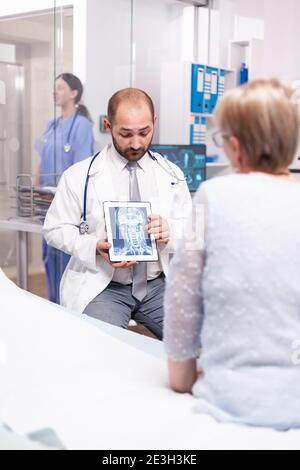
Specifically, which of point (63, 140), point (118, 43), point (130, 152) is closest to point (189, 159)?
point (63, 140)

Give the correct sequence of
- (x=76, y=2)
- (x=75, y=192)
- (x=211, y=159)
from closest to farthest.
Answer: (x=75, y=192) < (x=76, y=2) < (x=211, y=159)

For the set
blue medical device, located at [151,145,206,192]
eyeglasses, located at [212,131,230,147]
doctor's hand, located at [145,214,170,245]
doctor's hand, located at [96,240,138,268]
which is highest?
eyeglasses, located at [212,131,230,147]

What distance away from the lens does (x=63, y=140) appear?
3.81 meters

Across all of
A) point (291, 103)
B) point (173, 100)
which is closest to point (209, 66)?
point (173, 100)

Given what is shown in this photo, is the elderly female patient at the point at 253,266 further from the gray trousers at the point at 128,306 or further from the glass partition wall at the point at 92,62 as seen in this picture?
the glass partition wall at the point at 92,62

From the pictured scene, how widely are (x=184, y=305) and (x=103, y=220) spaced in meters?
1.17

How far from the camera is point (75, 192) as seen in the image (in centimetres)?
229

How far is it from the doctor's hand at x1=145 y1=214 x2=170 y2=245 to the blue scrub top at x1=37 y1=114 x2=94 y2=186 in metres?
1.74

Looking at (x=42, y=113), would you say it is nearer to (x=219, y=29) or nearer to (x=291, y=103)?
(x=219, y=29)

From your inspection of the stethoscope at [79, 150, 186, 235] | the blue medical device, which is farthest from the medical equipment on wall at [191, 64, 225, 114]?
the stethoscope at [79, 150, 186, 235]

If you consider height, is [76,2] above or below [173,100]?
above

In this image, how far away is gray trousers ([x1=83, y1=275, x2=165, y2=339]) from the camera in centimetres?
217

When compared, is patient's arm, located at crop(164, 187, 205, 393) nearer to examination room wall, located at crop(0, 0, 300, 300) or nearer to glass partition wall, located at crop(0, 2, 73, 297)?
examination room wall, located at crop(0, 0, 300, 300)

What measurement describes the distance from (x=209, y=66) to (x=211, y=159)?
0.70 m
